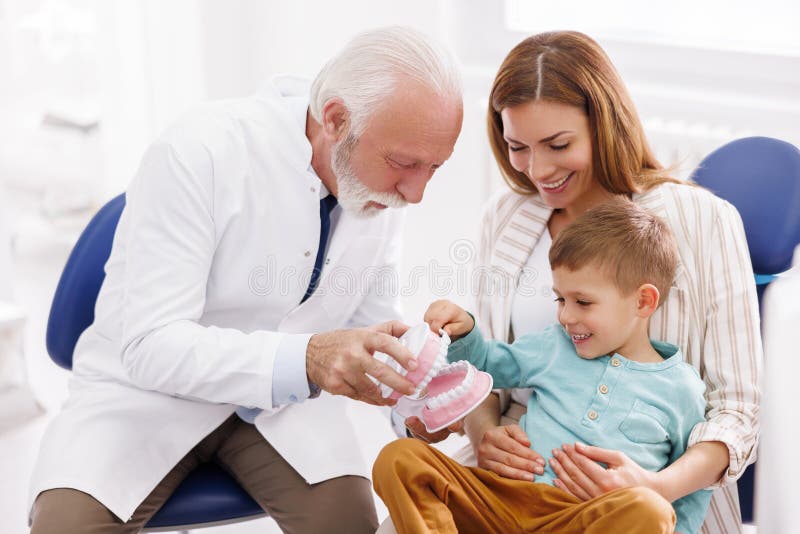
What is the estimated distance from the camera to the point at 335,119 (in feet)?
6.00

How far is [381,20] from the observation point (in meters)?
3.24

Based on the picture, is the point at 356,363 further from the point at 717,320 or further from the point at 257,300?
the point at 717,320

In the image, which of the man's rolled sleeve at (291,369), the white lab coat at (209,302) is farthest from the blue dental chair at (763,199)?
the man's rolled sleeve at (291,369)

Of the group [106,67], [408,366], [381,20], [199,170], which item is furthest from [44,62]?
[408,366]

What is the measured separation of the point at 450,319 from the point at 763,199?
26.8 inches

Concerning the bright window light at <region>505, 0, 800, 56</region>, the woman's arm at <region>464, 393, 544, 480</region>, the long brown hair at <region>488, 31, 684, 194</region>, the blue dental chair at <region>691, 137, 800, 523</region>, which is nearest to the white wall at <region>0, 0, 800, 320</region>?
the bright window light at <region>505, 0, 800, 56</region>

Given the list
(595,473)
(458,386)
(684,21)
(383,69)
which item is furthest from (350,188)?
(684,21)

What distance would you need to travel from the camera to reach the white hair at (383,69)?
5.73 ft

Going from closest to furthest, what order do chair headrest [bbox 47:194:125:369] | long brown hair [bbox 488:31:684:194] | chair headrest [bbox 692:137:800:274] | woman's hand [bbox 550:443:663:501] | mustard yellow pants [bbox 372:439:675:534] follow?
1. mustard yellow pants [bbox 372:439:675:534]
2. woman's hand [bbox 550:443:663:501]
3. long brown hair [bbox 488:31:684:194]
4. chair headrest [bbox 692:137:800:274]
5. chair headrest [bbox 47:194:125:369]

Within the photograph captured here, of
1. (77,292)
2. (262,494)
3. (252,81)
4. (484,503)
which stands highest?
(252,81)

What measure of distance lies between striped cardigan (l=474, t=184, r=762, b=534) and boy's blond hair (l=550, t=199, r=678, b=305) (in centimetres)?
8

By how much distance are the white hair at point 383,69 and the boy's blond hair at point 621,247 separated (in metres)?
0.34

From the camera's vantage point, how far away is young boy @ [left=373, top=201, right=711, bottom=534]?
1.56m

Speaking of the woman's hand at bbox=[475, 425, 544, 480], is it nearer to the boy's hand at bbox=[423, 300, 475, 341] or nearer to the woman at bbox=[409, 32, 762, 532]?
the woman at bbox=[409, 32, 762, 532]
